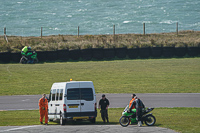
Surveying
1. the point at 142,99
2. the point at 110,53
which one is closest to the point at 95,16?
the point at 110,53

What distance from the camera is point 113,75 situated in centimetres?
4041

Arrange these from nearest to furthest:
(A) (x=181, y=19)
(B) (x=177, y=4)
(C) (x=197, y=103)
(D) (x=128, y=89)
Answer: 1. (C) (x=197, y=103)
2. (D) (x=128, y=89)
3. (A) (x=181, y=19)
4. (B) (x=177, y=4)

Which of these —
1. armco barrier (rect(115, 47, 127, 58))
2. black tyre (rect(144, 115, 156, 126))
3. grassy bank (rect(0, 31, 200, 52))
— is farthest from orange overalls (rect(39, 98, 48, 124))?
grassy bank (rect(0, 31, 200, 52))

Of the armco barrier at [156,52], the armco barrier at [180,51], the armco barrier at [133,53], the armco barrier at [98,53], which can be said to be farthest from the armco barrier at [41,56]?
the armco barrier at [180,51]

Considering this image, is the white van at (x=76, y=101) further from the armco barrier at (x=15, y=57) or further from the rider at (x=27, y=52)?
the armco barrier at (x=15, y=57)

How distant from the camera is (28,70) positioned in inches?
1722

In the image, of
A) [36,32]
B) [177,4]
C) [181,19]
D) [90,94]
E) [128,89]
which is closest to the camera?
[90,94]

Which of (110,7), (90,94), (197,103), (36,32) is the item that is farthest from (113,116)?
(110,7)

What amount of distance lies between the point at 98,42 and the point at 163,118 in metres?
38.5

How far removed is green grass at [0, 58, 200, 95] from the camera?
32750 millimetres

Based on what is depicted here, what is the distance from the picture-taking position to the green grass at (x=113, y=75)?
1289 inches

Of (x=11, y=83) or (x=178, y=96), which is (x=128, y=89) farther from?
(x=11, y=83)

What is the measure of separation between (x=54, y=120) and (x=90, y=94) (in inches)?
115

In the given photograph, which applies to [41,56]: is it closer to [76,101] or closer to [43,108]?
[43,108]
